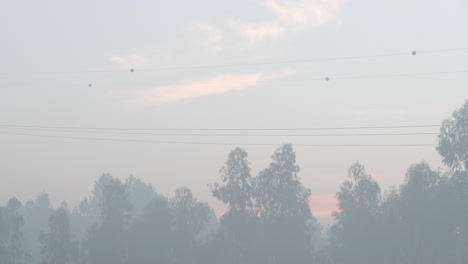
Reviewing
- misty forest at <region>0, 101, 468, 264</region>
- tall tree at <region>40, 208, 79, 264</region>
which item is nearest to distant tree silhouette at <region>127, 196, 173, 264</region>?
misty forest at <region>0, 101, 468, 264</region>

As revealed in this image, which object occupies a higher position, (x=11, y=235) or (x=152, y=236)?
(x=11, y=235)

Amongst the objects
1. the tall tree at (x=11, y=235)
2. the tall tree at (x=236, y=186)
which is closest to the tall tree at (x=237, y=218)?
the tall tree at (x=236, y=186)

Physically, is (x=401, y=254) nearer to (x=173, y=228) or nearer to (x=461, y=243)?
(x=461, y=243)

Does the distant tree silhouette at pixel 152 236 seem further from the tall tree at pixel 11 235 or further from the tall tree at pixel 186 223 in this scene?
the tall tree at pixel 11 235

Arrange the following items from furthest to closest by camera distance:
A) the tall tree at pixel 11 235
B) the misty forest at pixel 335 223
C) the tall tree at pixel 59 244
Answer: the tall tree at pixel 11 235
the tall tree at pixel 59 244
the misty forest at pixel 335 223

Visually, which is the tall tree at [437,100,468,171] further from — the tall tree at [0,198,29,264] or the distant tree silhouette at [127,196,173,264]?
the tall tree at [0,198,29,264]

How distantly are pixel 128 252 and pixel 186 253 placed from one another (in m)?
9.03

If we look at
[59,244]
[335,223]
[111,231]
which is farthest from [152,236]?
[335,223]

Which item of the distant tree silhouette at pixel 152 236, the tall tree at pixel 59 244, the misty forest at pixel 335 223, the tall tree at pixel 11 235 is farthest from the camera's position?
the tall tree at pixel 11 235

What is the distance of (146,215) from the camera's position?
114 m

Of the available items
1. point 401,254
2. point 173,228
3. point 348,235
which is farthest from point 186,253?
point 401,254

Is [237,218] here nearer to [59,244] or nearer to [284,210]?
[284,210]

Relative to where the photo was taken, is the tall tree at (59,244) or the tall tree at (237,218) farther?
the tall tree at (59,244)

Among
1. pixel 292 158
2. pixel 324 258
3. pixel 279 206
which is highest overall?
pixel 292 158
